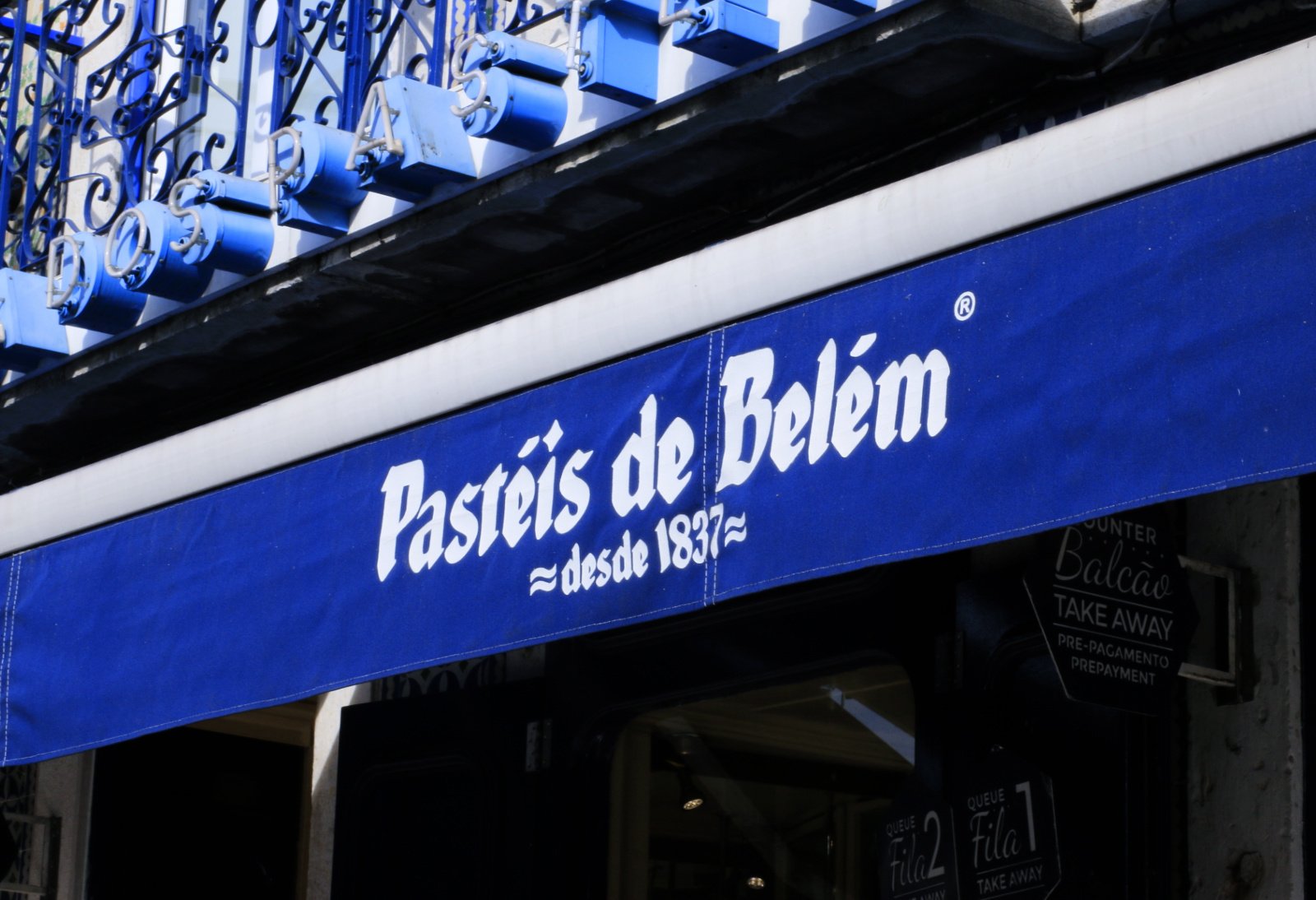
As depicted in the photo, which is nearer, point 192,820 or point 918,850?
point 918,850

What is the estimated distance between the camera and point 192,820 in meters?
7.76

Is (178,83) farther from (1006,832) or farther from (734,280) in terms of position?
(1006,832)

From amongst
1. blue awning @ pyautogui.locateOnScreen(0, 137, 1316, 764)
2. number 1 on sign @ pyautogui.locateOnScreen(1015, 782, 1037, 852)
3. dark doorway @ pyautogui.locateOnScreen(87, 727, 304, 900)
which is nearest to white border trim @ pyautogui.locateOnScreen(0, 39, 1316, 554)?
blue awning @ pyautogui.locateOnScreen(0, 137, 1316, 764)

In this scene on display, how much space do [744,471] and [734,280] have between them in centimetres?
39

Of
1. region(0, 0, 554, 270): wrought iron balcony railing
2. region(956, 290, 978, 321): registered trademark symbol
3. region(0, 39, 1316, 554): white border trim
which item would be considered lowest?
region(956, 290, 978, 321): registered trademark symbol

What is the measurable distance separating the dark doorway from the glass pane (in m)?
2.25

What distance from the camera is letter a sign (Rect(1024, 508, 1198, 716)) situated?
171 inches

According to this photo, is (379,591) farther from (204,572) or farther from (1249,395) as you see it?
(1249,395)

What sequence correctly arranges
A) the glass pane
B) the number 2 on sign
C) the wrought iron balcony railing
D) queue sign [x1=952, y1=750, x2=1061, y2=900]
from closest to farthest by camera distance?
the number 2 on sign, queue sign [x1=952, y1=750, x2=1061, y2=900], the glass pane, the wrought iron balcony railing

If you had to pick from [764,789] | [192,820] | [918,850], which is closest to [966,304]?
[918,850]

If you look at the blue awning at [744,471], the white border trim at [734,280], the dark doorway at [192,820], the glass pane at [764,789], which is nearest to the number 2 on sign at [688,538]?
the blue awning at [744,471]

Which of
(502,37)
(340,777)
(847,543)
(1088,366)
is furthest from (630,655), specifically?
(1088,366)

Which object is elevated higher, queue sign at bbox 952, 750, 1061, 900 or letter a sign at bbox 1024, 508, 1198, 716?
letter a sign at bbox 1024, 508, 1198, 716

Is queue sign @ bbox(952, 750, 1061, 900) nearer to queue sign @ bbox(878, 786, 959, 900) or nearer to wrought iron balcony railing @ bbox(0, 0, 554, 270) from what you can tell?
queue sign @ bbox(878, 786, 959, 900)
